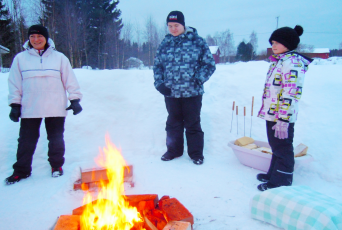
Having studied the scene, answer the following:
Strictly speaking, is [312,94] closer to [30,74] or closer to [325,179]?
[325,179]

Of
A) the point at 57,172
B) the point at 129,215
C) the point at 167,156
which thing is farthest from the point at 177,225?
the point at 57,172

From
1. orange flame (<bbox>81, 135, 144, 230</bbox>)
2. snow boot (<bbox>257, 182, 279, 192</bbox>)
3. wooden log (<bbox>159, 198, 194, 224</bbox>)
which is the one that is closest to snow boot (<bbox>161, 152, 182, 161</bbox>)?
orange flame (<bbox>81, 135, 144, 230</bbox>)

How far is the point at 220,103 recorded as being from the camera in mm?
4980

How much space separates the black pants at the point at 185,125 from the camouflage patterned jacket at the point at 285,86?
1.01 meters

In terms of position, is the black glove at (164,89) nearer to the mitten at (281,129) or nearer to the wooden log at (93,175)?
the wooden log at (93,175)

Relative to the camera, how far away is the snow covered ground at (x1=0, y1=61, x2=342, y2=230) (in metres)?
2.34

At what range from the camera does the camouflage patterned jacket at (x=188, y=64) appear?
3.23 metres

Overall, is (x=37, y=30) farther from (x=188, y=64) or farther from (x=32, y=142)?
(x=188, y=64)

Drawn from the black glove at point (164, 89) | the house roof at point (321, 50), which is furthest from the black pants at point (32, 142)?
the house roof at point (321, 50)

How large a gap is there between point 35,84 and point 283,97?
2.84m

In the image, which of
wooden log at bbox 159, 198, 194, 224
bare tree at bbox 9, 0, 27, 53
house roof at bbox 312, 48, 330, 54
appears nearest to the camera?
wooden log at bbox 159, 198, 194, 224

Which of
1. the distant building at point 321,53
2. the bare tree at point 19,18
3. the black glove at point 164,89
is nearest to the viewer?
the black glove at point 164,89

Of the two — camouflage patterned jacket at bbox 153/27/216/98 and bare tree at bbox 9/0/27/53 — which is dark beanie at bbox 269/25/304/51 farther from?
bare tree at bbox 9/0/27/53

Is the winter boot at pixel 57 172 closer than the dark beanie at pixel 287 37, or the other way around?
the dark beanie at pixel 287 37
